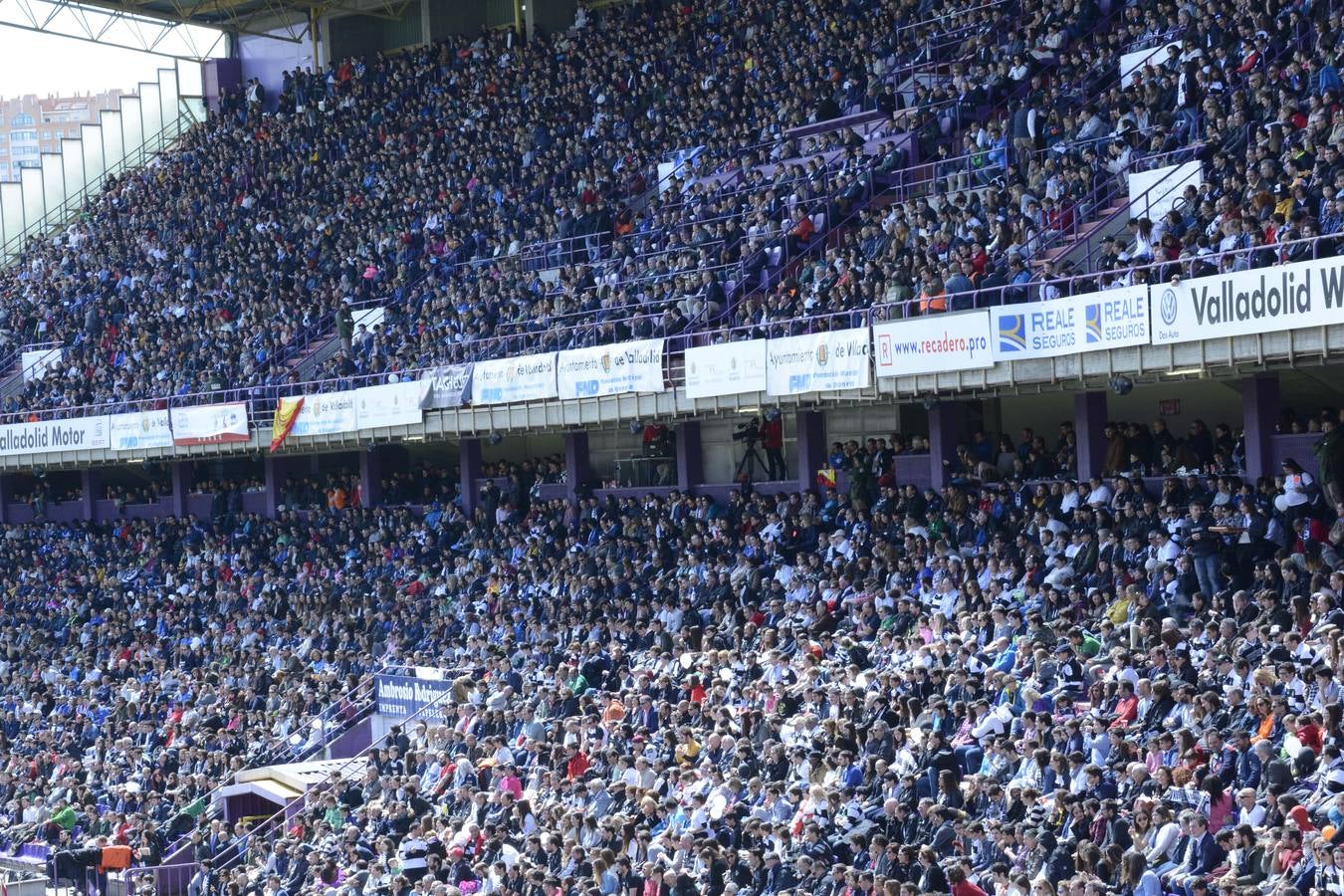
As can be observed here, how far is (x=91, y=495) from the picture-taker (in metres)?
43.2

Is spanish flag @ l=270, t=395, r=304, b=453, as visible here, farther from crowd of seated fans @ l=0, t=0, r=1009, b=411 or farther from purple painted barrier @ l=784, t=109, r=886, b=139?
purple painted barrier @ l=784, t=109, r=886, b=139

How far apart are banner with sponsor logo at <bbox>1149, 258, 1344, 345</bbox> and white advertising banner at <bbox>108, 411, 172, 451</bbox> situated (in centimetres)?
2274

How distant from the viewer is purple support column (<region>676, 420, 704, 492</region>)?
2994cm

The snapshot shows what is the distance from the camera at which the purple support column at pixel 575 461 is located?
31.9 metres

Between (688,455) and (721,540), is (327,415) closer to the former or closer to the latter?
(688,455)

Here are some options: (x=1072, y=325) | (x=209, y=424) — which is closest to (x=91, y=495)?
(x=209, y=424)

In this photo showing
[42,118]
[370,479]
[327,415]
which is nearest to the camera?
[327,415]

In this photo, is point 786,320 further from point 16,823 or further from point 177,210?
point 177,210

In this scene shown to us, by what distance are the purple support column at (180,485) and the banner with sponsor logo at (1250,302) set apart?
26020 mm

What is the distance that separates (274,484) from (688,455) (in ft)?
38.1

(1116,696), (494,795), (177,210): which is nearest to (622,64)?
(177,210)

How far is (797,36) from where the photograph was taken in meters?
34.2

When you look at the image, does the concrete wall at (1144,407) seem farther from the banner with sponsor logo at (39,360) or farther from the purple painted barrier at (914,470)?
the banner with sponsor logo at (39,360)

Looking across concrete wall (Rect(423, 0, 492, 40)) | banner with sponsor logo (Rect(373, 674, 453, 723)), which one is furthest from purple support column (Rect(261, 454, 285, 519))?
concrete wall (Rect(423, 0, 492, 40))
